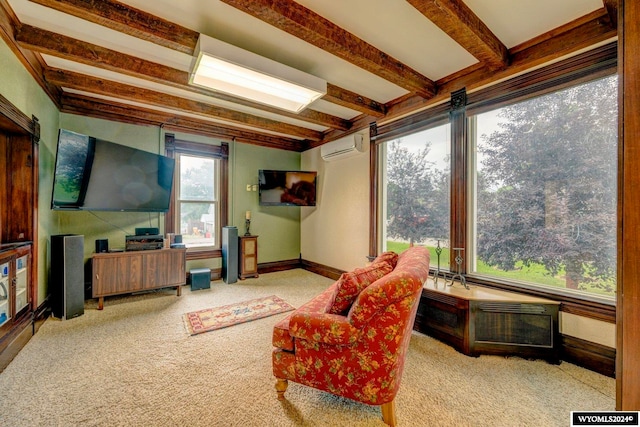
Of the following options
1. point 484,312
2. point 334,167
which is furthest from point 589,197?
point 334,167

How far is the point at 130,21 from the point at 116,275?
2892mm

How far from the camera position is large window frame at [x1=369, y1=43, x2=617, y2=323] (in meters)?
2.02

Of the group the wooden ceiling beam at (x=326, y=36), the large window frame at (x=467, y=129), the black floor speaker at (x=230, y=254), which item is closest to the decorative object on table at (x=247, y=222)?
the black floor speaker at (x=230, y=254)

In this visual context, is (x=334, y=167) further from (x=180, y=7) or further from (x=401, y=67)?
(x=180, y=7)

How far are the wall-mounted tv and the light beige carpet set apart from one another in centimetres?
275

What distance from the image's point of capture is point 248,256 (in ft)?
15.3

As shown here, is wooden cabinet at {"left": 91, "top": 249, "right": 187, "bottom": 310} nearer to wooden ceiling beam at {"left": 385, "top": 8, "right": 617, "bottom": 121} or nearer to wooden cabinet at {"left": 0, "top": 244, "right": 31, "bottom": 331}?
wooden cabinet at {"left": 0, "top": 244, "right": 31, "bottom": 331}

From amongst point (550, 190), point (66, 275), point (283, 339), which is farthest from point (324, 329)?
point (66, 275)

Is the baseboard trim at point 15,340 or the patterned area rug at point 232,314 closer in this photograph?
the baseboard trim at point 15,340

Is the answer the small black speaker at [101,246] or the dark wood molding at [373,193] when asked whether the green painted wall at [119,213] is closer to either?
the small black speaker at [101,246]

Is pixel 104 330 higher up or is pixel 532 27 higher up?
pixel 532 27

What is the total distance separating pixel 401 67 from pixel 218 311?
11.6ft

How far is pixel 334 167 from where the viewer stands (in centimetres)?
472

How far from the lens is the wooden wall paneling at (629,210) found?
105cm
